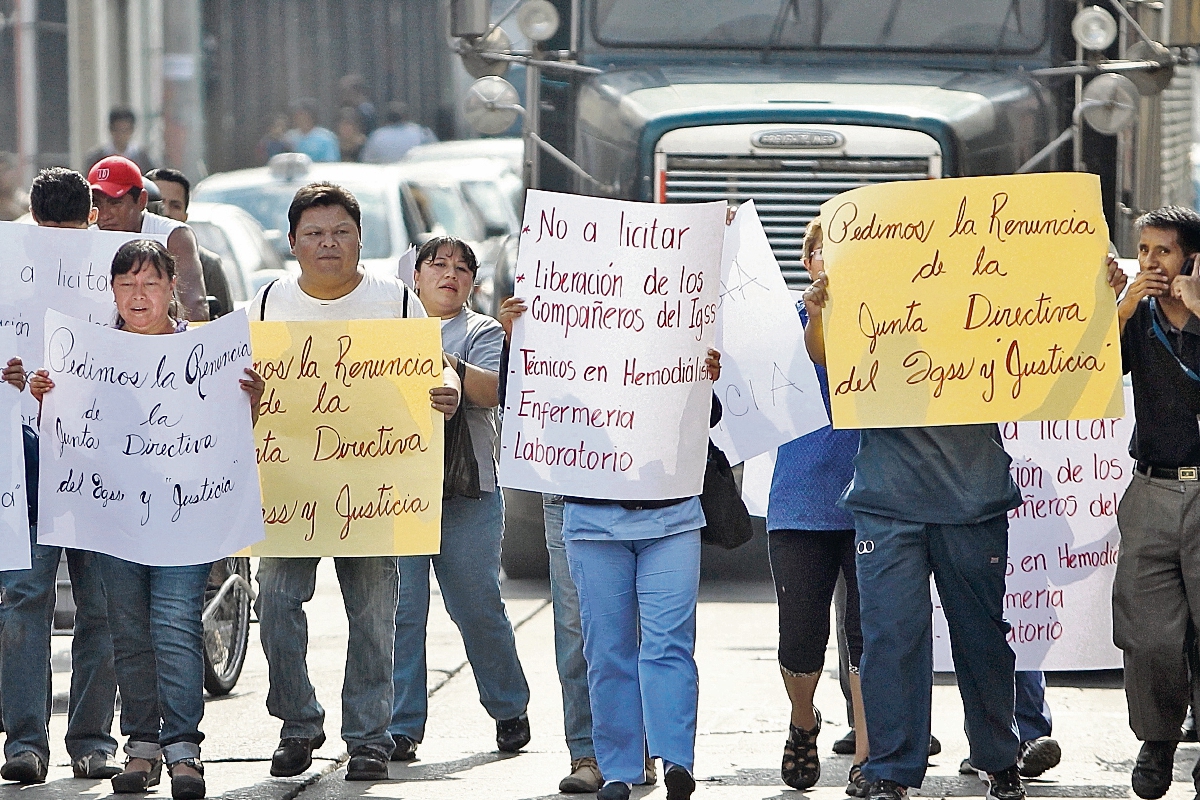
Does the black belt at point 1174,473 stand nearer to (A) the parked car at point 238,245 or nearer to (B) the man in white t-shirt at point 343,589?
(B) the man in white t-shirt at point 343,589

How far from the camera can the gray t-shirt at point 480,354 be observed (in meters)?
7.18

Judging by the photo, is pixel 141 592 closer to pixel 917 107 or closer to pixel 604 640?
pixel 604 640

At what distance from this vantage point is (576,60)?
10.9 m

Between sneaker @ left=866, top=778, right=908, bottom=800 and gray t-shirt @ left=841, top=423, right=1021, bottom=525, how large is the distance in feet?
2.44

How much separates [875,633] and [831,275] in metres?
1.03

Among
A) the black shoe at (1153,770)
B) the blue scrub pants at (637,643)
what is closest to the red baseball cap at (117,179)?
the blue scrub pants at (637,643)

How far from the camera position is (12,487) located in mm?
6605

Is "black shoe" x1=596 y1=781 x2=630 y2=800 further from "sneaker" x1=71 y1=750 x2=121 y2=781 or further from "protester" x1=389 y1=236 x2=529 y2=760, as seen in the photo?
"sneaker" x1=71 y1=750 x2=121 y2=781

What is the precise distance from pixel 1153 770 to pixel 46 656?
11.0 feet

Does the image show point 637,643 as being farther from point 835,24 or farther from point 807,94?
point 835,24

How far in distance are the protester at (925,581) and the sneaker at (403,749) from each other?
5.53 feet

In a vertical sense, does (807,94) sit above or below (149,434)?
above

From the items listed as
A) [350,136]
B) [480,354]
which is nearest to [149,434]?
[480,354]

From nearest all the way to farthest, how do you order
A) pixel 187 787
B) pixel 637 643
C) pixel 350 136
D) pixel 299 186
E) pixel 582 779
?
pixel 187 787, pixel 637 643, pixel 582 779, pixel 299 186, pixel 350 136
